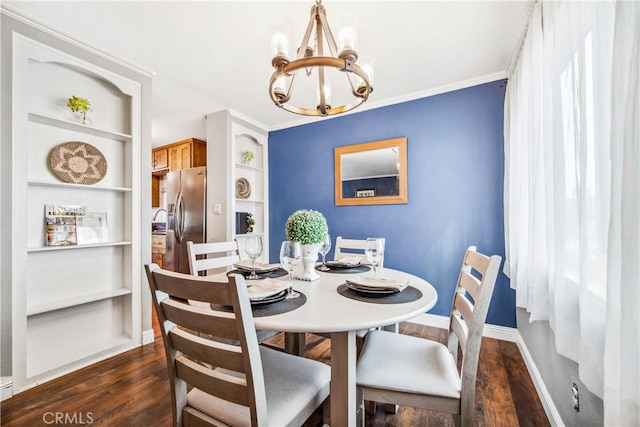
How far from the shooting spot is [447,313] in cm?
275

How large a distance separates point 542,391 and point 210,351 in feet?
6.42

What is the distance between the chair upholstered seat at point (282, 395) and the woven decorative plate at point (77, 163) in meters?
1.99

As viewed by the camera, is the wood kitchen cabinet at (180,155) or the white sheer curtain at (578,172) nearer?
the white sheer curtain at (578,172)

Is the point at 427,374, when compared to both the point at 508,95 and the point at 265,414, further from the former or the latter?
the point at 508,95

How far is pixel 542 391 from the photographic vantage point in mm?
1591

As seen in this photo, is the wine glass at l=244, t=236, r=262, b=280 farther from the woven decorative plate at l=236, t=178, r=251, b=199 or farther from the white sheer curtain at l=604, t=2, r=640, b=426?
the woven decorative plate at l=236, t=178, r=251, b=199

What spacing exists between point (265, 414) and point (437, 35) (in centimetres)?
249

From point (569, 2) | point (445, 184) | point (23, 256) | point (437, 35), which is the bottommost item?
point (23, 256)

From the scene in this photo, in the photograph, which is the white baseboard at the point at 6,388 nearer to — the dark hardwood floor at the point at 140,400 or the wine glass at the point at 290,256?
the dark hardwood floor at the point at 140,400

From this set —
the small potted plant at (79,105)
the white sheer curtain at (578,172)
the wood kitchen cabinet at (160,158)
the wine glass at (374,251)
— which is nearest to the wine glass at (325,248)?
the wine glass at (374,251)

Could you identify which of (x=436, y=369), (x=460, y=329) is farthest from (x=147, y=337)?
(x=460, y=329)

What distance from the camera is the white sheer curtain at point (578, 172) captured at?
2.08ft

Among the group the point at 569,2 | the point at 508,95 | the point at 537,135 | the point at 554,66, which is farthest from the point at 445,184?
the point at 569,2

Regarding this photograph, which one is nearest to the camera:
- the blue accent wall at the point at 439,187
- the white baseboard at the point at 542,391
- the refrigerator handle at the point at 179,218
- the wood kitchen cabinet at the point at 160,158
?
the white baseboard at the point at 542,391
